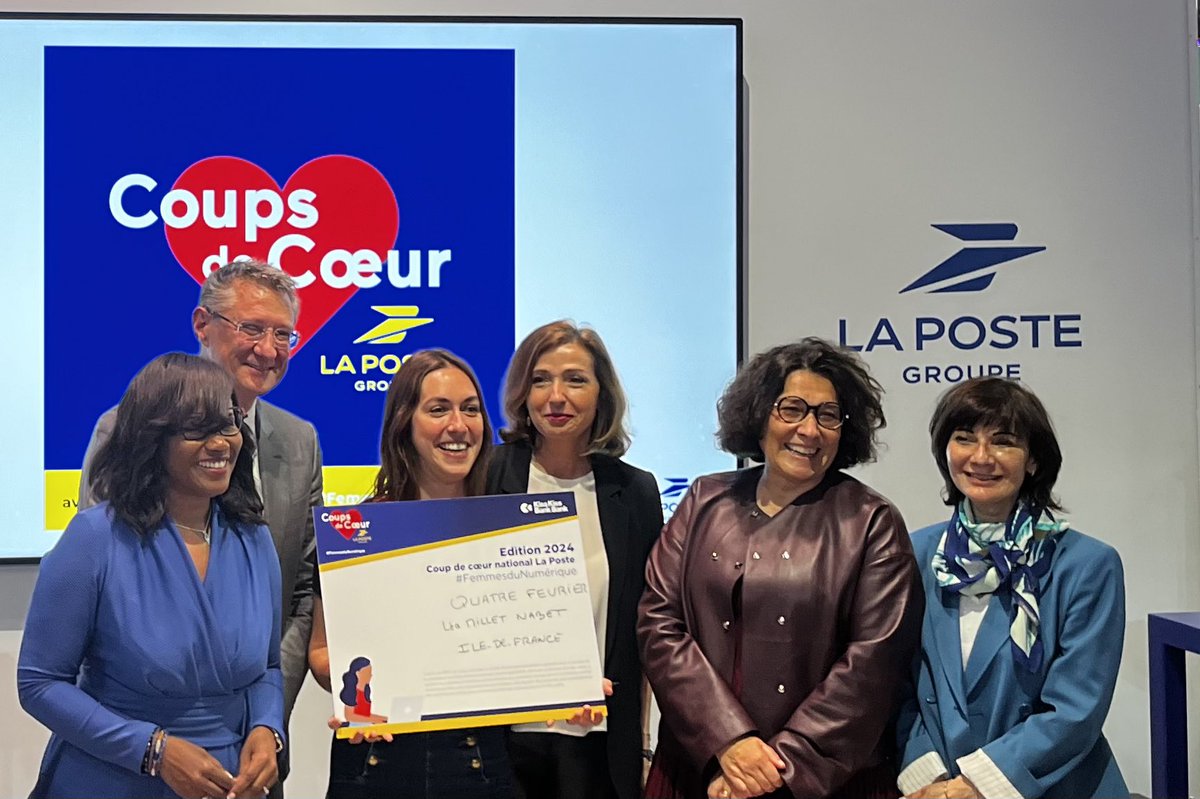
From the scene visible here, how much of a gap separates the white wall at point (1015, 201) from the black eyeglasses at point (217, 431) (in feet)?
5.25

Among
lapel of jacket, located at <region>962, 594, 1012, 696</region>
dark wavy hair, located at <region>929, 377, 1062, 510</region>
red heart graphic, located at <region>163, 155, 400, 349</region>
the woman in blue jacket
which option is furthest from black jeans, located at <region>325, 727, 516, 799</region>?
red heart graphic, located at <region>163, 155, 400, 349</region>

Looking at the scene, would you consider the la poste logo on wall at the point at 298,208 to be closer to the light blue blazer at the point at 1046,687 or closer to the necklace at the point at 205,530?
the necklace at the point at 205,530

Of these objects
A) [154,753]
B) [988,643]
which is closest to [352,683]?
[154,753]

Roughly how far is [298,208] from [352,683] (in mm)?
1804

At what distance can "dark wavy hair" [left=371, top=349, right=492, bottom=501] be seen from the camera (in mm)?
2727

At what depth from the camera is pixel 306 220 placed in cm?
385

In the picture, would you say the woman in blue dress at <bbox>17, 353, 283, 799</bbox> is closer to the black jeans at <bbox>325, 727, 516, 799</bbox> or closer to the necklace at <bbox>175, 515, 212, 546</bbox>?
the necklace at <bbox>175, 515, 212, 546</bbox>

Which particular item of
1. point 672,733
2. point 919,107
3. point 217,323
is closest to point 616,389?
point 672,733

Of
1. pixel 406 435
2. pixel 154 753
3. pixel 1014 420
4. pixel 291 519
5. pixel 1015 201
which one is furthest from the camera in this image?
pixel 1015 201

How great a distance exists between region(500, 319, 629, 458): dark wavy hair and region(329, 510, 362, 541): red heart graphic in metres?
0.46

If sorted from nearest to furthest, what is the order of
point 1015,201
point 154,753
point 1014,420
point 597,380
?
point 154,753, point 1014,420, point 597,380, point 1015,201

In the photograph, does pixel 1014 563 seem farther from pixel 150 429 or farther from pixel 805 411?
pixel 150 429

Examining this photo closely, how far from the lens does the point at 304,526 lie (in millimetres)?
3096

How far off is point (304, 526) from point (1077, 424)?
99.0 inches
